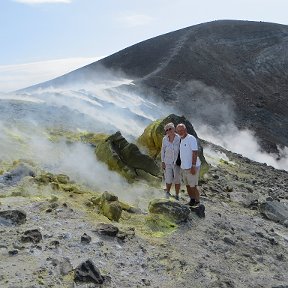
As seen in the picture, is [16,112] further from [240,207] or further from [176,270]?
[176,270]

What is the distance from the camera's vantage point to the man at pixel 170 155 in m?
10.2

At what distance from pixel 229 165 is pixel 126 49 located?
3743cm

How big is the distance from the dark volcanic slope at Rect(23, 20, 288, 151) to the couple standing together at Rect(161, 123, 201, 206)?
23.2 metres

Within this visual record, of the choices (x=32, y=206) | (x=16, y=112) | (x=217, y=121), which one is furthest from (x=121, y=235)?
(x=217, y=121)

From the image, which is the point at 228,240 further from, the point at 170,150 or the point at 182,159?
the point at 170,150

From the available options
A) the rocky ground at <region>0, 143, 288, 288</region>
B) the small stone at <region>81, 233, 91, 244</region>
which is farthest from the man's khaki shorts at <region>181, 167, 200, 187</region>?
the small stone at <region>81, 233, 91, 244</region>

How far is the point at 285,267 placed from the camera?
8.49 metres

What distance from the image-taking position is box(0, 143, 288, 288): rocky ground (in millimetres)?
6469

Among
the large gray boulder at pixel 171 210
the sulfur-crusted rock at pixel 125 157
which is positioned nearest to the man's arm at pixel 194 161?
the large gray boulder at pixel 171 210

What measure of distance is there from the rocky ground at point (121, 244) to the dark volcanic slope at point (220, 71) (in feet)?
79.0

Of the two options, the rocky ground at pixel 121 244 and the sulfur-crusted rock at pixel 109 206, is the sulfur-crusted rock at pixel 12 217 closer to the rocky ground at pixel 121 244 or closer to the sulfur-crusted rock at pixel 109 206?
the rocky ground at pixel 121 244

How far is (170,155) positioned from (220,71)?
3834cm

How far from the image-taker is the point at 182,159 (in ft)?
32.5

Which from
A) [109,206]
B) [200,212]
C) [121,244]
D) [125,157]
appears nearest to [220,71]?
[125,157]
